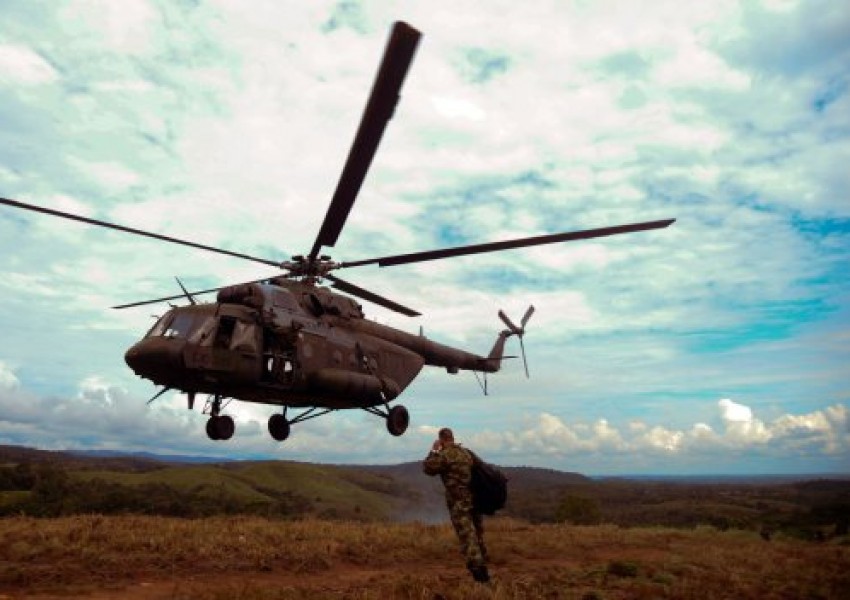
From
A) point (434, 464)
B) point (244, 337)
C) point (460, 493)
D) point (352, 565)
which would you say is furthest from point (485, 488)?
point (244, 337)

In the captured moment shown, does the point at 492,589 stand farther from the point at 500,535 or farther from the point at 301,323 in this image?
the point at 301,323

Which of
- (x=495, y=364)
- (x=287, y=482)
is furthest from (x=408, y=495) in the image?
(x=495, y=364)

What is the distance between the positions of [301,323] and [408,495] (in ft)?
201

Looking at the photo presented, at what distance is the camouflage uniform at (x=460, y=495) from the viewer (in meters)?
8.98

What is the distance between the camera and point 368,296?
1811 centimetres

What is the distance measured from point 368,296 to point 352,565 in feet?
27.7

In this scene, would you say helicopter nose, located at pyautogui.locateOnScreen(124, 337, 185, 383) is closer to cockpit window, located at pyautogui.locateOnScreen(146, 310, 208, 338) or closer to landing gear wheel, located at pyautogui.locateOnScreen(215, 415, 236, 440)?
cockpit window, located at pyautogui.locateOnScreen(146, 310, 208, 338)

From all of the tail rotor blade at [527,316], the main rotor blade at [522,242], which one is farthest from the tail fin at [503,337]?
the main rotor blade at [522,242]

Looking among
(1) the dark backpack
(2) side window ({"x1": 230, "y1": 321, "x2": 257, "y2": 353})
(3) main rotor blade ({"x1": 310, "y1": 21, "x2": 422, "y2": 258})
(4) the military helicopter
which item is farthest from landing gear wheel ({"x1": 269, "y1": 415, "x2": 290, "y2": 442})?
(1) the dark backpack

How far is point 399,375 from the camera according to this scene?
62.6 ft

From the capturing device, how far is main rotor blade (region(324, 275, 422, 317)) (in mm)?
17312

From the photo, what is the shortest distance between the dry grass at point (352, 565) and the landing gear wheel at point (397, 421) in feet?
9.94

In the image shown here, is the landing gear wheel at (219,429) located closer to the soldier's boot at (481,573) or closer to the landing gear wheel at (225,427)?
the landing gear wheel at (225,427)

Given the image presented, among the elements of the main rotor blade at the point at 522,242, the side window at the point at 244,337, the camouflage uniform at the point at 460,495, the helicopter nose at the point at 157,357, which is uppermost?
the main rotor blade at the point at 522,242
